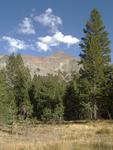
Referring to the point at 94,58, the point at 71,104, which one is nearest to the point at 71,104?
the point at 71,104

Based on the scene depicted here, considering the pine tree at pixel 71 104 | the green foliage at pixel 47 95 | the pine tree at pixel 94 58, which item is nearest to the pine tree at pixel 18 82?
the green foliage at pixel 47 95

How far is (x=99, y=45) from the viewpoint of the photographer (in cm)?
5378

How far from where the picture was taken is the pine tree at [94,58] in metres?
53.0

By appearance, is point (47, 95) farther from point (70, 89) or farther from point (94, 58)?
point (94, 58)

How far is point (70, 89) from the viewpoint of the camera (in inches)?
3167

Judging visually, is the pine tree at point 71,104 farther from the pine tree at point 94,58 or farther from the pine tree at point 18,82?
the pine tree at point 94,58

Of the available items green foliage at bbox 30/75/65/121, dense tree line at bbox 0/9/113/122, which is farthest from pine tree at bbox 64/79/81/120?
green foliage at bbox 30/75/65/121

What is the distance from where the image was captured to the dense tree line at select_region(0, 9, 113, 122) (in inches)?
2100

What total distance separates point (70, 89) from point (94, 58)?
2780cm

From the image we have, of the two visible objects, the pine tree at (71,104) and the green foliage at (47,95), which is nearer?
the pine tree at (71,104)

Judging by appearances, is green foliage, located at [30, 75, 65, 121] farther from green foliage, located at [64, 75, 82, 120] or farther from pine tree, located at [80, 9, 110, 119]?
pine tree, located at [80, 9, 110, 119]

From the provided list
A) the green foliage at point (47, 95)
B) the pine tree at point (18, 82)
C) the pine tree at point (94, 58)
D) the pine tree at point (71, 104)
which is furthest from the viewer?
the green foliage at point (47, 95)

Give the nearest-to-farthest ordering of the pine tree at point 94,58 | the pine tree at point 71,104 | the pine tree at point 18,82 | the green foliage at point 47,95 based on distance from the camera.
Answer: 1. the pine tree at point 94,58
2. the pine tree at point 71,104
3. the pine tree at point 18,82
4. the green foliage at point 47,95

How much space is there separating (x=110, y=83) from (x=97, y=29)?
8.58 meters
